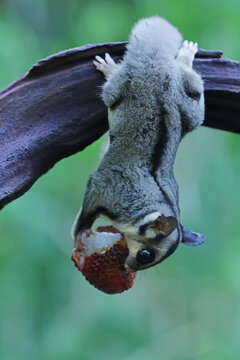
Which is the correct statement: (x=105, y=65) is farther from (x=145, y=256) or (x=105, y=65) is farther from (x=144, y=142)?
(x=145, y=256)

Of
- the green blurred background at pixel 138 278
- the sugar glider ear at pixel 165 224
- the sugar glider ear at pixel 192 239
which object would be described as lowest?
the green blurred background at pixel 138 278

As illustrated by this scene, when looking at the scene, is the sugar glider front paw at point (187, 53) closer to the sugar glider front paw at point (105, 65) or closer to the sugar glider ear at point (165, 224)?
the sugar glider front paw at point (105, 65)

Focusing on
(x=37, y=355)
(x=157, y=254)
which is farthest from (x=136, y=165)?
(x=37, y=355)

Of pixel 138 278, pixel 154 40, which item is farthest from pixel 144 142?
pixel 138 278

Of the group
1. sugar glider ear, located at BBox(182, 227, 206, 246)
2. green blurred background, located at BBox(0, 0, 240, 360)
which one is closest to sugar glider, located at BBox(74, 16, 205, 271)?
sugar glider ear, located at BBox(182, 227, 206, 246)

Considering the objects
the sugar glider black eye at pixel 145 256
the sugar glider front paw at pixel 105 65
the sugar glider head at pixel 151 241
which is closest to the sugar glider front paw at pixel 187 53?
the sugar glider front paw at pixel 105 65

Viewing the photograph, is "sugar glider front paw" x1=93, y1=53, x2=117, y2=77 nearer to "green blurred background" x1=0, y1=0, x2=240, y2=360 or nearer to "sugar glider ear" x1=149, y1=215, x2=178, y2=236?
"sugar glider ear" x1=149, y1=215, x2=178, y2=236
